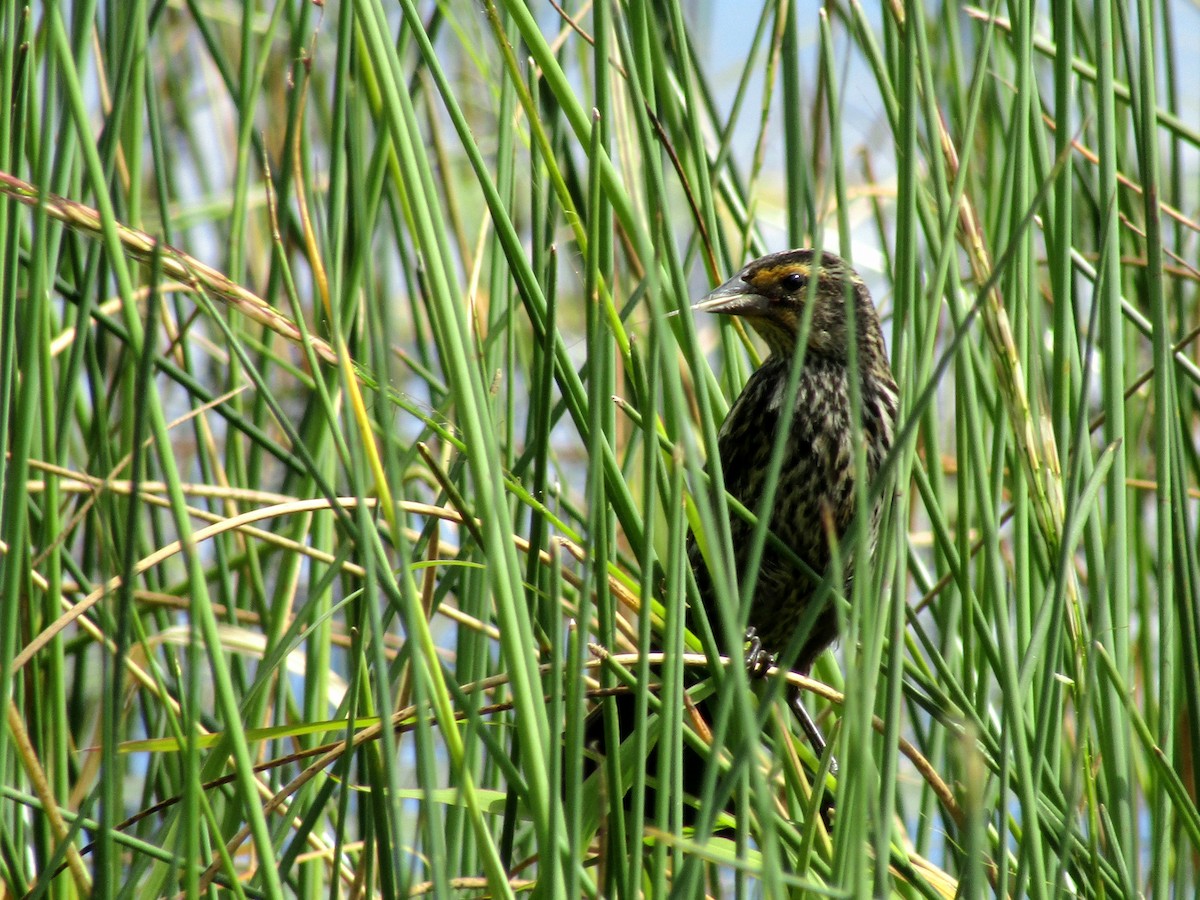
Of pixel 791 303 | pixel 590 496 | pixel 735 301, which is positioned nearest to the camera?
pixel 590 496

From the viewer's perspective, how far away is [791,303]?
6.29 ft

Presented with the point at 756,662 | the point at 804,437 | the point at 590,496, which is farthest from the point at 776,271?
the point at 590,496

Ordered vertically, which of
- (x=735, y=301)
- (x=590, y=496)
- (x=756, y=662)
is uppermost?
(x=735, y=301)

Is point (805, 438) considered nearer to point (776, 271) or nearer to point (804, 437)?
point (804, 437)

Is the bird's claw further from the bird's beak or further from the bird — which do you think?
the bird's beak

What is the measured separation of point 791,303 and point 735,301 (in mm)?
187

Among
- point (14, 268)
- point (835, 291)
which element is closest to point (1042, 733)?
point (14, 268)

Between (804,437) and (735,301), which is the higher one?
(735,301)

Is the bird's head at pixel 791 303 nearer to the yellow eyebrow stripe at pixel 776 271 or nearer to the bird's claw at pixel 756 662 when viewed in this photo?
the yellow eyebrow stripe at pixel 776 271

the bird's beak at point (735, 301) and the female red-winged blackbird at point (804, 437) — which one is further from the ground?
the bird's beak at point (735, 301)

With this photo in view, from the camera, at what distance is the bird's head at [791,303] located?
5.78 ft

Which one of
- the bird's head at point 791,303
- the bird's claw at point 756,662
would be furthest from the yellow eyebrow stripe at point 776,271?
the bird's claw at point 756,662

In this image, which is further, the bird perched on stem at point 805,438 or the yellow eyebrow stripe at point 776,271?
the bird perched on stem at point 805,438

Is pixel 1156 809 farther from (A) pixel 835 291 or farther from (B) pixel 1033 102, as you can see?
(A) pixel 835 291
